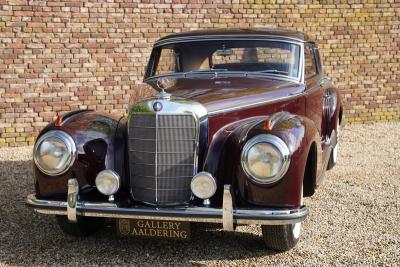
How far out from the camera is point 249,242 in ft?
13.1

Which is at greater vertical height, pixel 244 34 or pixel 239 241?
pixel 244 34

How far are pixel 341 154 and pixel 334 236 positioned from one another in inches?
136

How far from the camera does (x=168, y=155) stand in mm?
3625

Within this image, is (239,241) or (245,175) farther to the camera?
(239,241)

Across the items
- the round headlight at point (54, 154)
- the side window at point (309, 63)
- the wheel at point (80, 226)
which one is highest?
the side window at point (309, 63)

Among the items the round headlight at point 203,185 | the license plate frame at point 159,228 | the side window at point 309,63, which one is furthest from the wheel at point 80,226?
the side window at point 309,63

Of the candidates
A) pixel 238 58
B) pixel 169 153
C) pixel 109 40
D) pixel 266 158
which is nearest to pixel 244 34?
pixel 238 58

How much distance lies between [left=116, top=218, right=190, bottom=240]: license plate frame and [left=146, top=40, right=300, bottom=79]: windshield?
5.42 ft

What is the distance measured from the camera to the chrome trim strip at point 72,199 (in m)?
3.54

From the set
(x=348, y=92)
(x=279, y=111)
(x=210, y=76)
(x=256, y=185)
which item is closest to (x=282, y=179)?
(x=256, y=185)

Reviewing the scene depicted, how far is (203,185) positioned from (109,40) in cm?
540

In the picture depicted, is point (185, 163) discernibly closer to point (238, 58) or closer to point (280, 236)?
point (280, 236)

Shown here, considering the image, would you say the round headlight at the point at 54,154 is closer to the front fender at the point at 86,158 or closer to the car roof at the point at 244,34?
the front fender at the point at 86,158

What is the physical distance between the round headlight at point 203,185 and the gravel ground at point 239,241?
530mm
